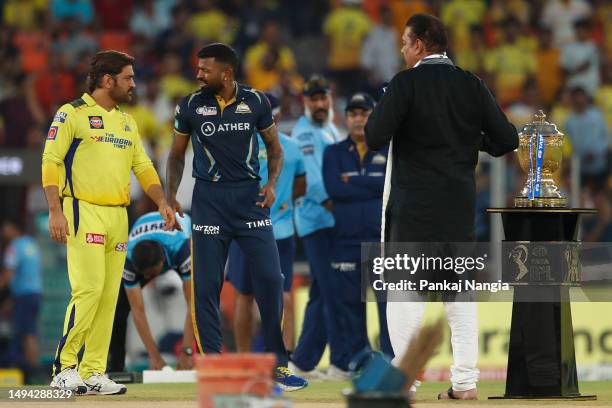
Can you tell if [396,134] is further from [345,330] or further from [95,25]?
[95,25]

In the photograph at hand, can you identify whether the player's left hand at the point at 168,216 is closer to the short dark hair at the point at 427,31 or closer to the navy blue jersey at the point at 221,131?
the navy blue jersey at the point at 221,131

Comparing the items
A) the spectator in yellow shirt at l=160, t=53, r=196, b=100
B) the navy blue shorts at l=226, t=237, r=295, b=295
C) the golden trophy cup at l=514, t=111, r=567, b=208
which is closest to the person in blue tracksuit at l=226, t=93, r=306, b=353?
the navy blue shorts at l=226, t=237, r=295, b=295

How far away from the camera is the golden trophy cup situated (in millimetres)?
9453

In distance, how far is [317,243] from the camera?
12867 mm

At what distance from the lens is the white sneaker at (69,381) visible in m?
9.79

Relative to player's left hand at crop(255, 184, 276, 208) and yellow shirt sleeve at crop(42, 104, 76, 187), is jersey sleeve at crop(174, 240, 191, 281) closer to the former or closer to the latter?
player's left hand at crop(255, 184, 276, 208)

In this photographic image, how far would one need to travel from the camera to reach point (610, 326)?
14781mm

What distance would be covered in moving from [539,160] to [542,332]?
3.77 feet

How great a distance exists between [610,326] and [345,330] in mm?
3470

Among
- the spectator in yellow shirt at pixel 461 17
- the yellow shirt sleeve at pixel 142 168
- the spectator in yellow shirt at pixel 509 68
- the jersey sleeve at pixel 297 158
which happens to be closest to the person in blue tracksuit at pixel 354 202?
the jersey sleeve at pixel 297 158

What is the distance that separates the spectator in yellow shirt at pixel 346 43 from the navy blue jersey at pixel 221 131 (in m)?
11.1

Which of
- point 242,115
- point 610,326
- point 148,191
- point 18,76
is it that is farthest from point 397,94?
point 18,76

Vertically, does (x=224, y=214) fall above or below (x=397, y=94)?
below

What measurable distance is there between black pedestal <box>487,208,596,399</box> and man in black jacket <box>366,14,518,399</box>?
0.92 feet
